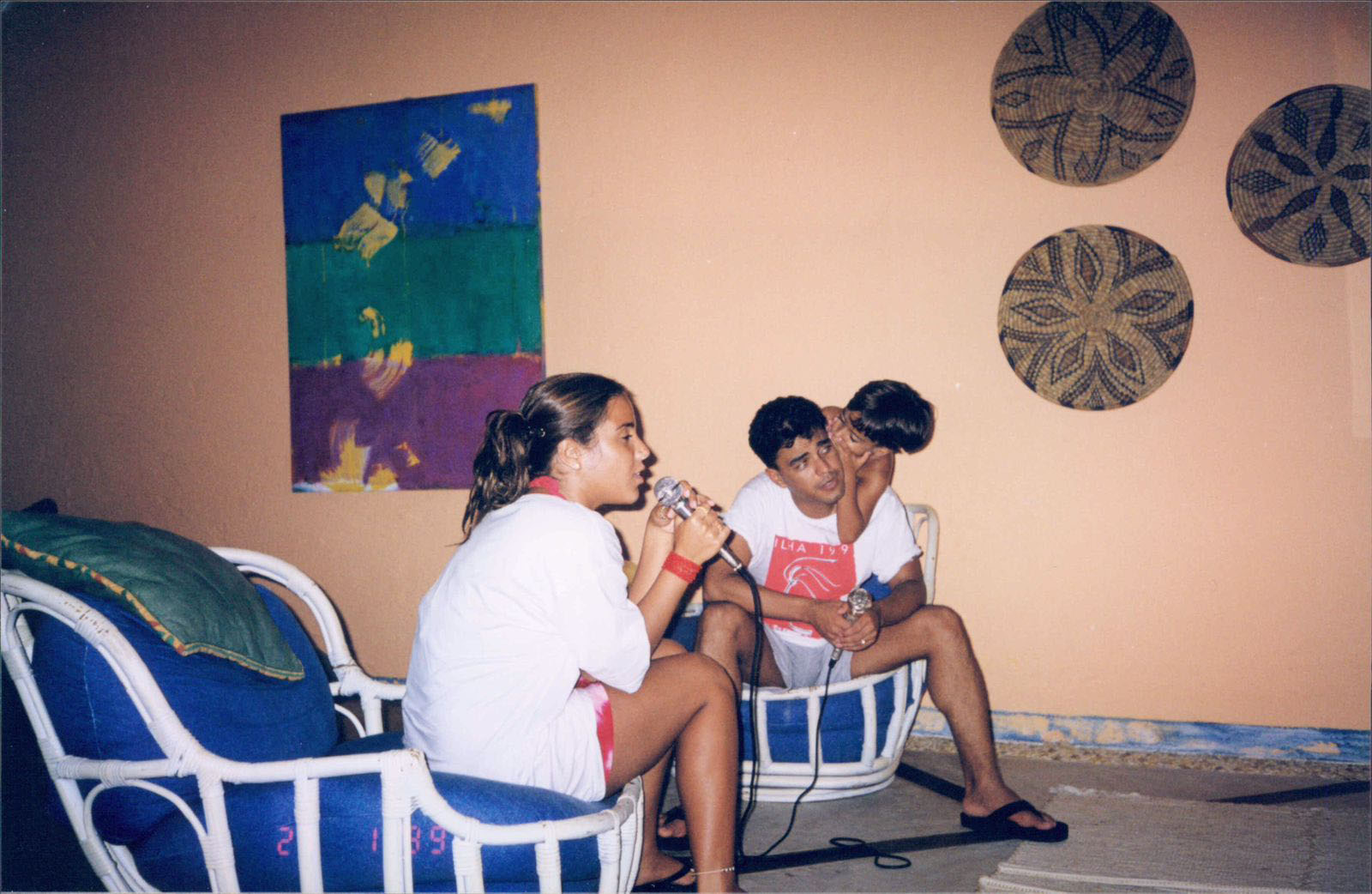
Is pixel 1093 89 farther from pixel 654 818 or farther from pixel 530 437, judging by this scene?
pixel 654 818

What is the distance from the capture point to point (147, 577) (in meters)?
1.39

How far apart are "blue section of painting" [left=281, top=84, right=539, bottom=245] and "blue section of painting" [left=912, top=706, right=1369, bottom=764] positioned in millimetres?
2350

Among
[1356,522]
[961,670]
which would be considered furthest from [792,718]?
[1356,522]

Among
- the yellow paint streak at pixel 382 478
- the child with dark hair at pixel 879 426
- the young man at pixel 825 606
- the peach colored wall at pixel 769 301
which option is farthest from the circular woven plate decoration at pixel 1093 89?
the yellow paint streak at pixel 382 478

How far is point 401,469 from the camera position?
340cm

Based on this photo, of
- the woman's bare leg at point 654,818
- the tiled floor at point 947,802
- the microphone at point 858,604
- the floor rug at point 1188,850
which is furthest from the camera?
the microphone at point 858,604

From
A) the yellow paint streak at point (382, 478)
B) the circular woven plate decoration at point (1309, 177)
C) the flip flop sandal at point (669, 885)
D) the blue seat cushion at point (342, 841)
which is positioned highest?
the circular woven plate decoration at point (1309, 177)

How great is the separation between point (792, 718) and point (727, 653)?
0.82 ft

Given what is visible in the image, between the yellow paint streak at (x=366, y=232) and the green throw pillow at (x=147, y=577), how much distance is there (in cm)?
206

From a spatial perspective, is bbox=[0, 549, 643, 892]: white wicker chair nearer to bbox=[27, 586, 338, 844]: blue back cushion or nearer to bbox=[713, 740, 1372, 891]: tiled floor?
bbox=[27, 586, 338, 844]: blue back cushion

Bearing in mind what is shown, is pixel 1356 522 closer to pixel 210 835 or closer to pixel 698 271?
pixel 698 271

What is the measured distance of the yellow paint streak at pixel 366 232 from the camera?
340 centimetres

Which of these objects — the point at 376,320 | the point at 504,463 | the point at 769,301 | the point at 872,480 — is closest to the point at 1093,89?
the point at 769,301

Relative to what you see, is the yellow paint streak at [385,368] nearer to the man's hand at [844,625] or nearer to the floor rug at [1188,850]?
the man's hand at [844,625]
